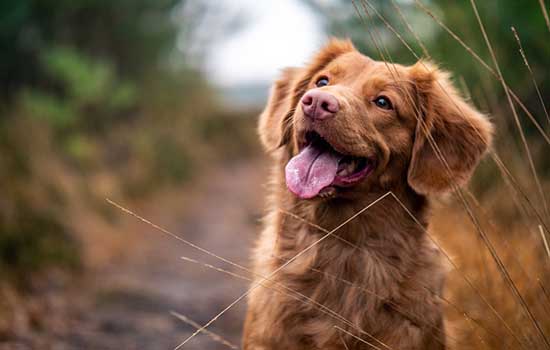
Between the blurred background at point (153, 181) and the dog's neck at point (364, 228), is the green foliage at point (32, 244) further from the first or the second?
the dog's neck at point (364, 228)

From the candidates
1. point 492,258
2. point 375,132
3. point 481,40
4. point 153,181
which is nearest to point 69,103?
point 153,181

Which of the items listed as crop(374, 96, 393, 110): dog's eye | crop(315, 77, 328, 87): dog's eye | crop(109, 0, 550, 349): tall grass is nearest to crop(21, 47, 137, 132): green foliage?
crop(109, 0, 550, 349): tall grass

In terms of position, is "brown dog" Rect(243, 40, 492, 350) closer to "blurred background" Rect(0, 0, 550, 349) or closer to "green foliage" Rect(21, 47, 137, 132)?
"blurred background" Rect(0, 0, 550, 349)

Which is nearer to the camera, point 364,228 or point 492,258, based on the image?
point 364,228

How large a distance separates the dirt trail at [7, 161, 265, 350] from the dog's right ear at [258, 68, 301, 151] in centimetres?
63

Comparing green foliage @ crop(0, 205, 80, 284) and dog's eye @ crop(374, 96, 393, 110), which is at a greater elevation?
dog's eye @ crop(374, 96, 393, 110)

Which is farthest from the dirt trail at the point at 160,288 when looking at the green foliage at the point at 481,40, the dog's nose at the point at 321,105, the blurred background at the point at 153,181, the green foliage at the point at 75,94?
the green foliage at the point at 481,40

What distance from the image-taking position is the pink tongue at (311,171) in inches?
101

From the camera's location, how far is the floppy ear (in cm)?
321

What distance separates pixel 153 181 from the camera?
919 cm

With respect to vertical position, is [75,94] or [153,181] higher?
[75,94]

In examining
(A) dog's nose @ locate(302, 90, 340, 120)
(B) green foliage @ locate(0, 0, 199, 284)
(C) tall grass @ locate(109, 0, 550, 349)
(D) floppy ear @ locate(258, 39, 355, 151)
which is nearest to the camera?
(C) tall grass @ locate(109, 0, 550, 349)

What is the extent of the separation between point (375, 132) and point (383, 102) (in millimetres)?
209

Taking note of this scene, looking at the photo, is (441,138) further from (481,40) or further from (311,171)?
(481,40)
